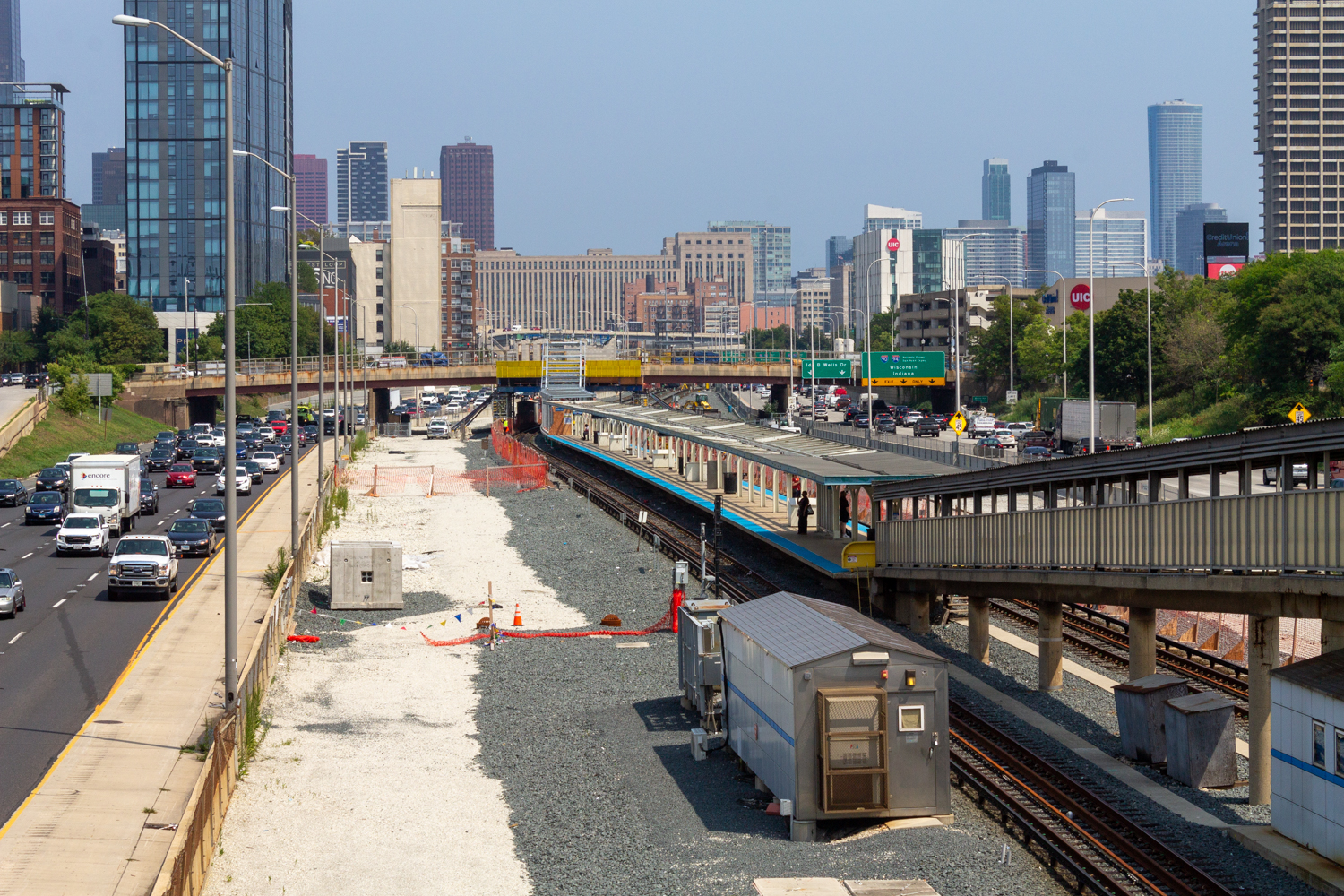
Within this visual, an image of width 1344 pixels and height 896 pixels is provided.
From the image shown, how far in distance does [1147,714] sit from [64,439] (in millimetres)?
82685

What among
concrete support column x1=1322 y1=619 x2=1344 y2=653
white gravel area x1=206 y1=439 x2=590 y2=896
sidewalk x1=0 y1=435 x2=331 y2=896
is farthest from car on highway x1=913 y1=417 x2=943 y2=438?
concrete support column x1=1322 y1=619 x2=1344 y2=653

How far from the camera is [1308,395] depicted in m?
77.2

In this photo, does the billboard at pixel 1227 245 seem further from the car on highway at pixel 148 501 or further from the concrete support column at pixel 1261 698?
the concrete support column at pixel 1261 698

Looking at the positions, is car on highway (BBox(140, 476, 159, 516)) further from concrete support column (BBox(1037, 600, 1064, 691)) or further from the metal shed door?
the metal shed door

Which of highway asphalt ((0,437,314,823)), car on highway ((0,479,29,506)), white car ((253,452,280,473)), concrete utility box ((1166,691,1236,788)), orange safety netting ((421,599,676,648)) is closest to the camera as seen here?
concrete utility box ((1166,691,1236,788))

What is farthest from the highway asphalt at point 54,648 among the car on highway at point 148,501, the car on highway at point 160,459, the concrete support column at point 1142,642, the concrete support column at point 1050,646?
the car on highway at point 160,459

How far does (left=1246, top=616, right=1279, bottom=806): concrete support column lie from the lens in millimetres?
20219

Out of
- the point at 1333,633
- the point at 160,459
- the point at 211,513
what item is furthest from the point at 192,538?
the point at 160,459

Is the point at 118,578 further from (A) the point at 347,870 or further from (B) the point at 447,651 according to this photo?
(A) the point at 347,870

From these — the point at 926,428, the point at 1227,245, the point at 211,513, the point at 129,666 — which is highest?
the point at 1227,245

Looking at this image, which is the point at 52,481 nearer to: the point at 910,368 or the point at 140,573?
the point at 140,573

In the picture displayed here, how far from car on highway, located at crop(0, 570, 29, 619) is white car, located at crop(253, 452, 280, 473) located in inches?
1753

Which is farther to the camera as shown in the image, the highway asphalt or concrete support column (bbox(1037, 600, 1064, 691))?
concrete support column (bbox(1037, 600, 1064, 691))

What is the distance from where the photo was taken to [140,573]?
36625 millimetres
